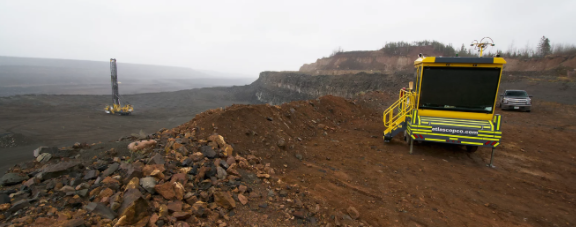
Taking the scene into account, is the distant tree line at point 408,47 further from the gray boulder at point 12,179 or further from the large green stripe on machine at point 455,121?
the gray boulder at point 12,179

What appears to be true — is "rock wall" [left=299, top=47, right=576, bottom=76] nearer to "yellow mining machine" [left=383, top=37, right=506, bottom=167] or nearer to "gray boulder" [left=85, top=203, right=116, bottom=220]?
"yellow mining machine" [left=383, top=37, right=506, bottom=167]

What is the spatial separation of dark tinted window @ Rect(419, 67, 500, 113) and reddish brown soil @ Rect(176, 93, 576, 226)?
151 cm

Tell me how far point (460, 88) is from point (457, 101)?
380mm

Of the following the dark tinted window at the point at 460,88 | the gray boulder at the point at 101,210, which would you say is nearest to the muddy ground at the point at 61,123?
the gray boulder at the point at 101,210

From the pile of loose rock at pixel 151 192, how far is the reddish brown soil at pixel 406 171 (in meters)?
0.74

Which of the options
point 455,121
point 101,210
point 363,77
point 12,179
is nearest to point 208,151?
point 101,210

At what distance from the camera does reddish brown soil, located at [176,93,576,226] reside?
14.8 feet

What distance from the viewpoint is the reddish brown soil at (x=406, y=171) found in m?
4.50

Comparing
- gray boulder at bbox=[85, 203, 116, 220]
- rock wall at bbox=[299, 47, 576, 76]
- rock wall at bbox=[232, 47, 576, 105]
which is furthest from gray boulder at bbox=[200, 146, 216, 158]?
rock wall at bbox=[299, 47, 576, 76]

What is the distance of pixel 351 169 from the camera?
632cm

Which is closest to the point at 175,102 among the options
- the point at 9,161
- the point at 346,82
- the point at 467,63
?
the point at 346,82

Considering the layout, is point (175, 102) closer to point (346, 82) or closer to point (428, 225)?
point (346, 82)

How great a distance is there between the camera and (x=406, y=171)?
251 inches

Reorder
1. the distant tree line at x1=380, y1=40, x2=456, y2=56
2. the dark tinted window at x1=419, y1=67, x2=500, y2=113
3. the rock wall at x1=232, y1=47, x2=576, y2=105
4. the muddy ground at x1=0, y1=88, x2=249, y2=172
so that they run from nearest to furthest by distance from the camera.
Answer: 1. the dark tinted window at x1=419, y1=67, x2=500, y2=113
2. the muddy ground at x1=0, y1=88, x2=249, y2=172
3. the rock wall at x1=232, y1=47, x2=576, y2=105
4. the distant tree line at x1=380, y1=40, x2=456, y2=56
